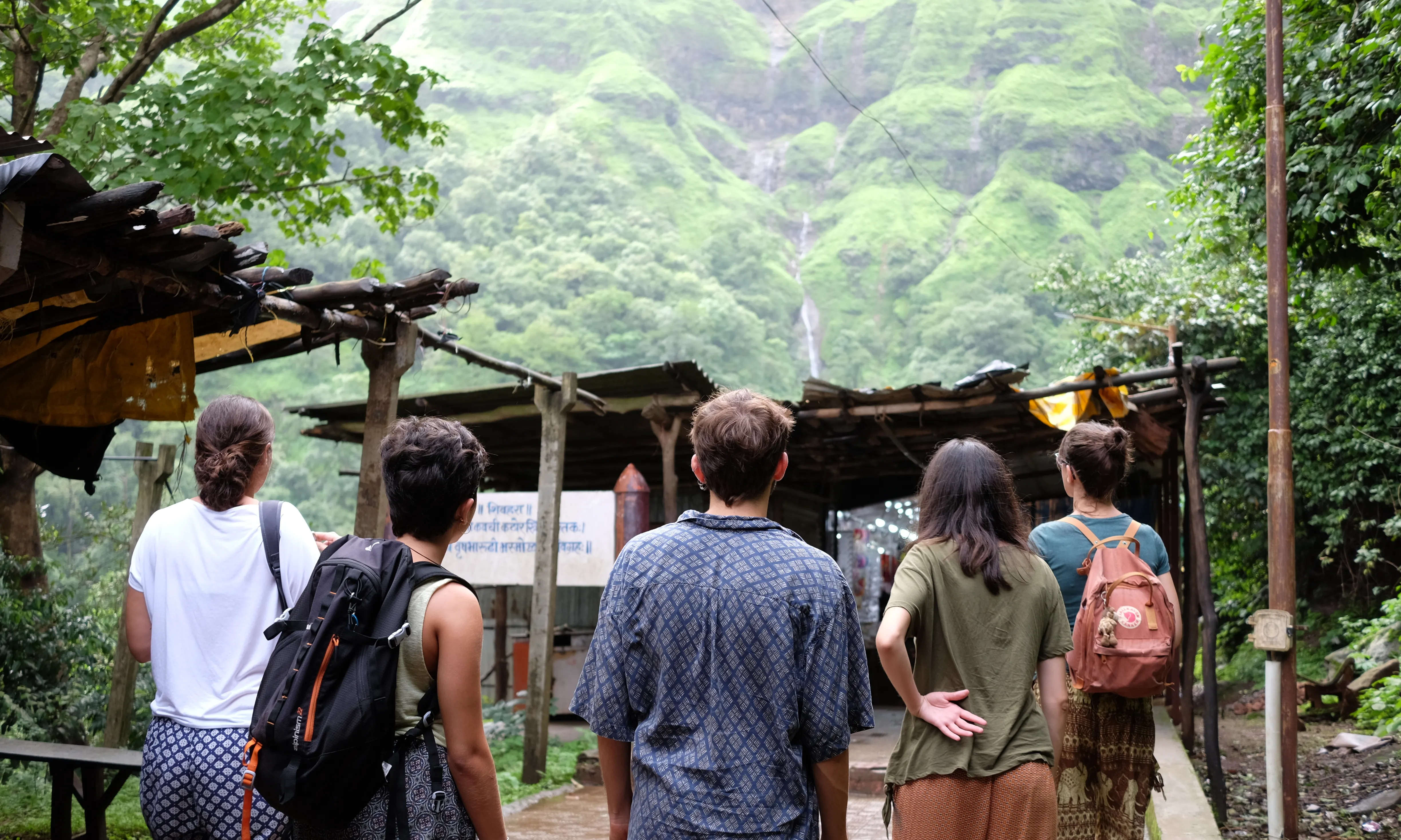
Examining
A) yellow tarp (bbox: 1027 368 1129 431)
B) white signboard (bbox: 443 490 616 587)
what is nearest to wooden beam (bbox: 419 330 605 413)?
white signboard (bbox: 443 490 616 587)

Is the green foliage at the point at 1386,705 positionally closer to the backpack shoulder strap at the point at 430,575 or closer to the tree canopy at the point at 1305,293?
the tree canopy at the point at 1305,293

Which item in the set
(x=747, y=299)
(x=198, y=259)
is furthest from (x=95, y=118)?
Result: (x=747, y=299)

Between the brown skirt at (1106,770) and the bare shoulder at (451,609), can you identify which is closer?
the bare shoulder at (451,609)

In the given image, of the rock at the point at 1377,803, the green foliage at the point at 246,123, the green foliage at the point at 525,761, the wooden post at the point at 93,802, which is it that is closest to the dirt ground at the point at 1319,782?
the rock at the point at 1377,803

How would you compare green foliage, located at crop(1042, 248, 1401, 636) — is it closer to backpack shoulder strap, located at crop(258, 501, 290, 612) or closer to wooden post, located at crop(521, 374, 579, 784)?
wooden post, located at crop(521, 374, 579, 784)

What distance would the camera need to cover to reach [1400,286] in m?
8.81

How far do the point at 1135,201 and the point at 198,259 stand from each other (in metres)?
52.2

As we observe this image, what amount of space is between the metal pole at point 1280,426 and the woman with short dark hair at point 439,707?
175 inches

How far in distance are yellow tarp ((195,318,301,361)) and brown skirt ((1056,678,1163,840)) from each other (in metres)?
4.15

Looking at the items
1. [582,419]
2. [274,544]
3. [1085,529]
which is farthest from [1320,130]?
[274,544]

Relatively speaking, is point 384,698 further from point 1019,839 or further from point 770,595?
point 1019,839

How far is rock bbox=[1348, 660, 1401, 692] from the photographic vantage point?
9.57 metres

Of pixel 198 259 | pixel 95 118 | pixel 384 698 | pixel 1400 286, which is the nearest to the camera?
pixel 384 698

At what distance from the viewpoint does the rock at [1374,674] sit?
957 centimetres
